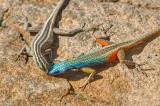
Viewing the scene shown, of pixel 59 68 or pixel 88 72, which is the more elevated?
pixel 59 68

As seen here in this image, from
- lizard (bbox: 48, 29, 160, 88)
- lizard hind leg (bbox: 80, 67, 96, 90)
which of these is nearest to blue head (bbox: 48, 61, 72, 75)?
lizard (bbox: 48, 29, 160, 88)

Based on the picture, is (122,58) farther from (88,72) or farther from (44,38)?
(44,38)

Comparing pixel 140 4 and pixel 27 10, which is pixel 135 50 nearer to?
pixel 140 4

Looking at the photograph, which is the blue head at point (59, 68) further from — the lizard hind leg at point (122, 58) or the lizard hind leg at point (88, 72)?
the lizard hind leg at point (122, 58)

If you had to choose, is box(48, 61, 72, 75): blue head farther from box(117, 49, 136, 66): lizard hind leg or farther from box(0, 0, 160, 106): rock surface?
box(117, 49, 136, 66): lizard hind leg

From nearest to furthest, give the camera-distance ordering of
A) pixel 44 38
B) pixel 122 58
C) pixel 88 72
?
pixel 88 72, pixel 122 58, pixel 44 38

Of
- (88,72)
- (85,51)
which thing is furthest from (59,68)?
(85,51)

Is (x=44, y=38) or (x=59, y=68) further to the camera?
(x=44, y=38)
